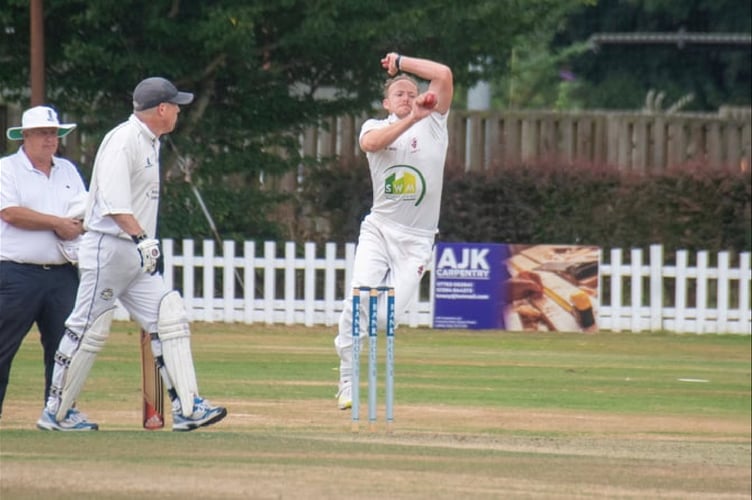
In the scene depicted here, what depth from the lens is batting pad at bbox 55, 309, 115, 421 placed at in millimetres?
9766

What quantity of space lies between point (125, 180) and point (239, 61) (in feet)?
39.6

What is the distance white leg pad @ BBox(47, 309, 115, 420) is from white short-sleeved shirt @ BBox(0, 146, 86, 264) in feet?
2.53

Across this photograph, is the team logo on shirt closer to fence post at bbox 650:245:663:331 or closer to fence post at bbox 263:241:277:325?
fence post at bbox 263:241:277:325

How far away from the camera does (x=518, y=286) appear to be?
66.8 feet

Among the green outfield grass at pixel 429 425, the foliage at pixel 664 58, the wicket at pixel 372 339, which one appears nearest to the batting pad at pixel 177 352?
the green outfield grass at pixel 429 425

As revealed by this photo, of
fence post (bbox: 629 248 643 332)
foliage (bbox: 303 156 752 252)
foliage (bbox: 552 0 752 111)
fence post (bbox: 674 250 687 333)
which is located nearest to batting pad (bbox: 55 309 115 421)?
fence post (bbox: 629 248 643 332)

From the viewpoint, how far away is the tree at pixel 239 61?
20422mm

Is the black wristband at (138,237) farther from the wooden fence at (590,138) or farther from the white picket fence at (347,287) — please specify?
the wooden fence at (590,138)

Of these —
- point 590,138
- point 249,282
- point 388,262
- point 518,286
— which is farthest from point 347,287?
point 388,262

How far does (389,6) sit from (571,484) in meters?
13.0

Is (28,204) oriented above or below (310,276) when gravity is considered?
above

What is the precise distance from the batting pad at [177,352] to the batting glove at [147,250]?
307 millimetres

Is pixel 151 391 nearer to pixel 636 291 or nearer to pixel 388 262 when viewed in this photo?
pixel 388 262

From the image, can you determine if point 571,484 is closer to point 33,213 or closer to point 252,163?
point 33,213
